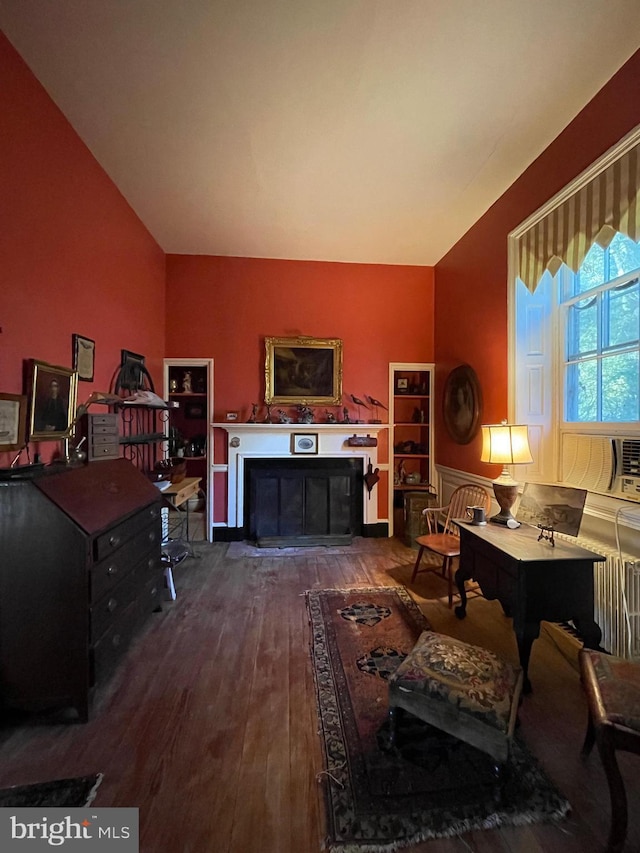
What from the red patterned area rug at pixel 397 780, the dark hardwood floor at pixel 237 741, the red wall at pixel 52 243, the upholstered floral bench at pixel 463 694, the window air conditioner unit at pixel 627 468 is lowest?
the dark hardwood floor at pixel 237 741

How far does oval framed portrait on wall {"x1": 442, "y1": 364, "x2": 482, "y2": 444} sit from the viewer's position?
3.62 meters

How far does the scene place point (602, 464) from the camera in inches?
88.8

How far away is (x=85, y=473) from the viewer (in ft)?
7.05

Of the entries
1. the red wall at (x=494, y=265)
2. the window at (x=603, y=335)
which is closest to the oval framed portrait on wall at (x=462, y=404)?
the red wall at (x=494, y=265)

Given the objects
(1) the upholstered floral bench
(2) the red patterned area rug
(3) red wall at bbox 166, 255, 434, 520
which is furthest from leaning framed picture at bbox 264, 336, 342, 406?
(1) the upholstered floral bench

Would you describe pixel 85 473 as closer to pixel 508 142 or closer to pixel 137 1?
pixel 137 1

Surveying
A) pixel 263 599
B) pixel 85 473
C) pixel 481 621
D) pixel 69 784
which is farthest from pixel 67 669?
pixel 481 621

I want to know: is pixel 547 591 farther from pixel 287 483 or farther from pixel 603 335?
pixel 287 483

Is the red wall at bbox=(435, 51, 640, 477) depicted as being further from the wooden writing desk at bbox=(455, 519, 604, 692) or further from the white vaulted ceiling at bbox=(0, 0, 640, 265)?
the wooden writing desk at bbox=(455, 519, 604, 692)

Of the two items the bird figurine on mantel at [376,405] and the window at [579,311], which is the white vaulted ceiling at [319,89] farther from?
the bird figurine on mantel at [376,405]

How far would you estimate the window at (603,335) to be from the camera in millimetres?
2146

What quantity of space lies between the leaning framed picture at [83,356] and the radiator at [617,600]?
3.61m

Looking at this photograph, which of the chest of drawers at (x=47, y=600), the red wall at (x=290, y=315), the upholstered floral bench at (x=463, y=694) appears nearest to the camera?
the upholstered floral bench at (x=463, y=694)

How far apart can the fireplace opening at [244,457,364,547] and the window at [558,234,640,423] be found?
257 centimetres
